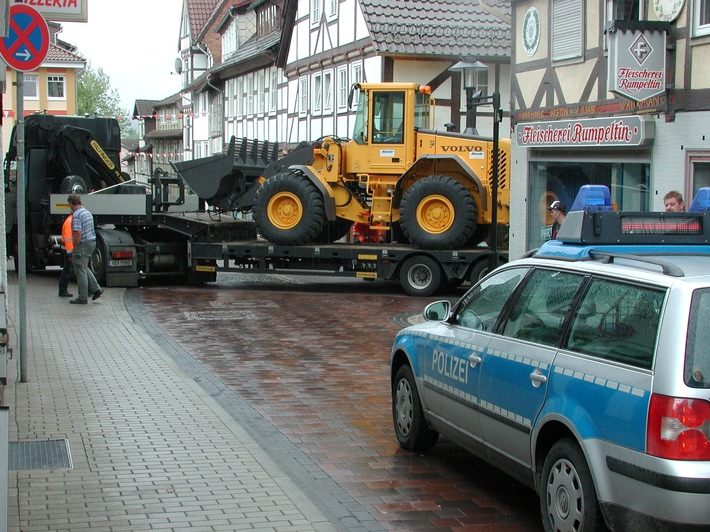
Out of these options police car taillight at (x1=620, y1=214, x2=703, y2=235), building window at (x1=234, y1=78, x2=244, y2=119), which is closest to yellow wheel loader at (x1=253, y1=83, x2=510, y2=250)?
police car taillight at (x1=620, y1=214, x2=703, y2=235)

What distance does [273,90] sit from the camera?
140 feet

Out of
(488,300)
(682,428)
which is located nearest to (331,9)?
(488,300)

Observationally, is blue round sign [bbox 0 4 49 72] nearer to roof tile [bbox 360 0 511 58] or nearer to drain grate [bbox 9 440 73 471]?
drain grate [bbox 9 440 73 471]

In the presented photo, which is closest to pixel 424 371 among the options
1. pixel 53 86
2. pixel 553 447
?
pixel 553 447

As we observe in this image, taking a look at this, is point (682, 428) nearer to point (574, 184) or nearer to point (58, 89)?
point (574, 184)

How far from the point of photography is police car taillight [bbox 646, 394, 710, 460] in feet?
15.1

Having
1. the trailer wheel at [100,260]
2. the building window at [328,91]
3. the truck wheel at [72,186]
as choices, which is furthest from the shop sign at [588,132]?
the building window at [328,91]

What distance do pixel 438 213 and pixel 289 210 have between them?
3151 mm

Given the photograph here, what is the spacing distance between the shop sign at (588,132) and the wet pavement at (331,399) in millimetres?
3502

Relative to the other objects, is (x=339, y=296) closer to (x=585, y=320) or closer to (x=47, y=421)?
(x=47, y=421)

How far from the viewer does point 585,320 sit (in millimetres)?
5508

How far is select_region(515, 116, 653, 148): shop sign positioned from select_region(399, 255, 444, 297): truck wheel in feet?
11.3

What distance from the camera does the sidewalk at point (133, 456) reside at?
6.02m

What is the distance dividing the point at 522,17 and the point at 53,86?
56.3 metres
